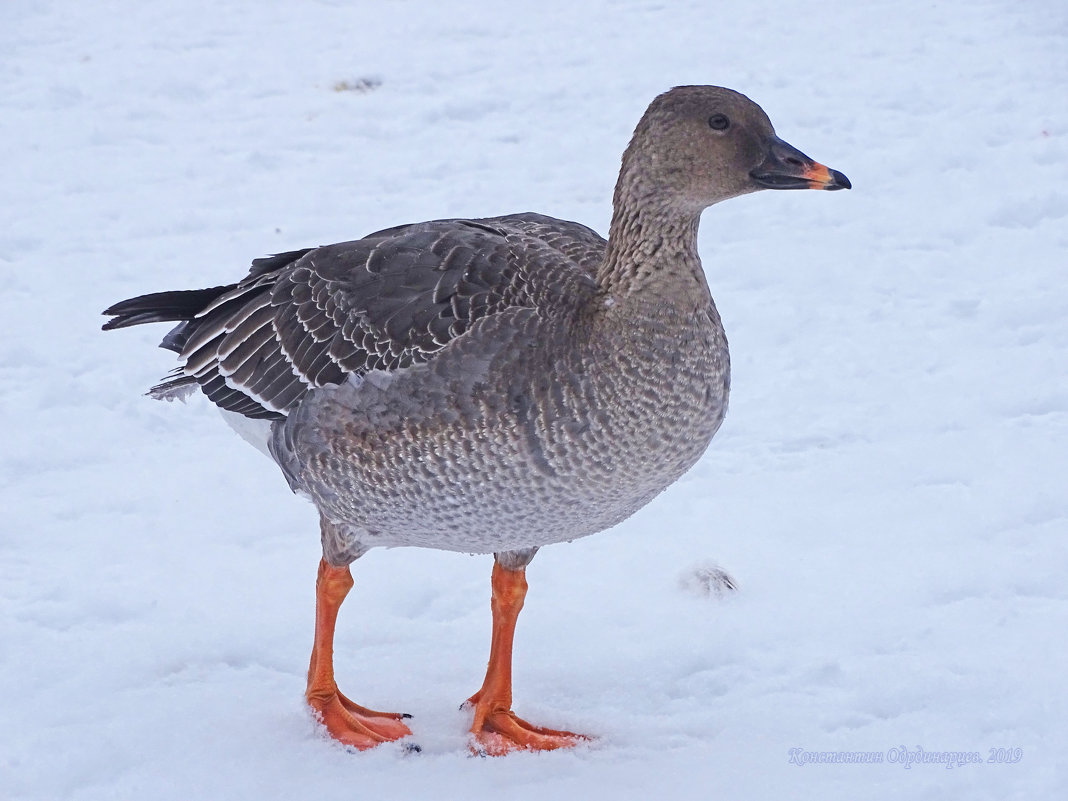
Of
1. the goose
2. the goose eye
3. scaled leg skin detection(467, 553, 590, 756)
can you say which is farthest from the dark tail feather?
the goose eye

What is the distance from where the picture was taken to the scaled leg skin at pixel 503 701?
4512 mm

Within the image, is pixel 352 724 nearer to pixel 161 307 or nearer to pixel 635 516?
pixel 161 307

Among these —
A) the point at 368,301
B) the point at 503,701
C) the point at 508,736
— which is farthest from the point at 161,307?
the point at 508,736

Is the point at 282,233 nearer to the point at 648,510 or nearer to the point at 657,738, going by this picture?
the point at 648,510

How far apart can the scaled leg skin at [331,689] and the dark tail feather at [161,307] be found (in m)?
1.20

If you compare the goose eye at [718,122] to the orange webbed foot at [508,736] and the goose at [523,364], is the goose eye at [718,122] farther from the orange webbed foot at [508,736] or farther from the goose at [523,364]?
the orange webbed foot at [508,736]

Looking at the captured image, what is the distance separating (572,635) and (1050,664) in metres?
1.91

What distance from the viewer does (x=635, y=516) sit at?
5.96 m

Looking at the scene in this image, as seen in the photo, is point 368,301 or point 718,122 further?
point 368,301

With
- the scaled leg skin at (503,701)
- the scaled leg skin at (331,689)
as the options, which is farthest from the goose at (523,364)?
the scaled leg skin at (503,701)

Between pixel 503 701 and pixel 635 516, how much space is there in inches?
62.8

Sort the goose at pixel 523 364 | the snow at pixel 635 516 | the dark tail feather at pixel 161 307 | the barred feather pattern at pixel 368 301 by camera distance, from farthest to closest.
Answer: the dark tail feather at pixel 161 307 → the snow at pixel 635 516 → the barred feather pattern at pixel 368 301 → the goose at pixel 523 364

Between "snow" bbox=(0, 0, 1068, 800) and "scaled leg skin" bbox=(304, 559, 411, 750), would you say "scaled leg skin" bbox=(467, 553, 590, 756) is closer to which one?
"snow" bbox=(0, 0, 1068, 800)

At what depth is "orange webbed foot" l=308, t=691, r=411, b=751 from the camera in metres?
4.48
